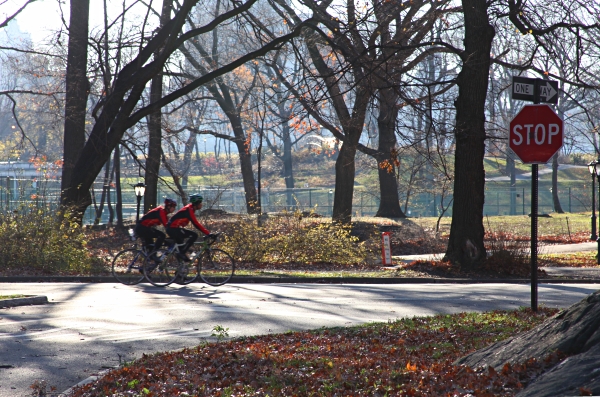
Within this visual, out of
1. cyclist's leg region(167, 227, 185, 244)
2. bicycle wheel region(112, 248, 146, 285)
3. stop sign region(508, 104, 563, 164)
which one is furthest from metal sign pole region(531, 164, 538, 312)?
bicycle wheel region(112, 248, 146, 285)

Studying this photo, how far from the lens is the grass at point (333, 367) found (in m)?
4.71

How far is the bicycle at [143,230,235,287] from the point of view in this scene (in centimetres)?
1466

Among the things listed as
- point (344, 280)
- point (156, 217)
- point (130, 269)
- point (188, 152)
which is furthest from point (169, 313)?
point (188, 152)

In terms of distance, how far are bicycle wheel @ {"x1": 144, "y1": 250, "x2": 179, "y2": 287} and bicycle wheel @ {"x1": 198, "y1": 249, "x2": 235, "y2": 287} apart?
0.59 metres

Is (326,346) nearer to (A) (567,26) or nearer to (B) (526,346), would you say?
(B) (526,346)

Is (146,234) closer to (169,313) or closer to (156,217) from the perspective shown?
(156,217)

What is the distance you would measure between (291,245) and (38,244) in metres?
7.29

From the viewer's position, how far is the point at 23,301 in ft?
37.8

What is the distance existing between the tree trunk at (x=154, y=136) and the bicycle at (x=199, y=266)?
11.9 metres

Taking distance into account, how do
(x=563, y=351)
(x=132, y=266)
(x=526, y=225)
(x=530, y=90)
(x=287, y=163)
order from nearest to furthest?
(x=563, y=351) < (x=530, y=90) < (x=132, y=266) < (x=526, y=225) < (x=287, y=163)

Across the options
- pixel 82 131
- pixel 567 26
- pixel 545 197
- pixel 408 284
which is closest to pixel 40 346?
pixel 408 284

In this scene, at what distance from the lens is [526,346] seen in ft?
16.0

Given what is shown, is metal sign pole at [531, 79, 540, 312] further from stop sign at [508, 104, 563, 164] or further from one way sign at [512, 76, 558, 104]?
stop sign at [508, 104, 563, 164]

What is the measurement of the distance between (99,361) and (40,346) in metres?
1.21
